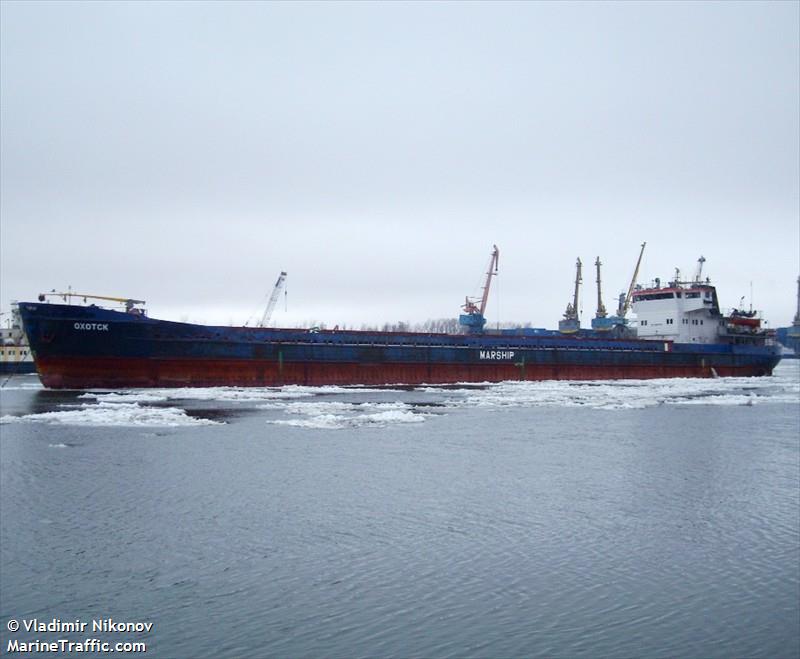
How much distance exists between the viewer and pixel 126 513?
555 inches

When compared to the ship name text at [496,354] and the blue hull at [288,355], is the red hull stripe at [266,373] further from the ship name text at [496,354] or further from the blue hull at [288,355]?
the ship name text at [496,354]

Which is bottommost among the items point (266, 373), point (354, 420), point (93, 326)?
point (354, 420)

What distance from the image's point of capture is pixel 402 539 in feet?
41.9

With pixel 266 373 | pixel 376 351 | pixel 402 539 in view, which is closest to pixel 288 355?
pixel 266 373

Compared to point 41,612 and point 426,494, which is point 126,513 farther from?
point 426,494

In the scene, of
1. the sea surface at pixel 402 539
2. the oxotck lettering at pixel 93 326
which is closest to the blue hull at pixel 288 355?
the oxotck lettering at pixel 93 326

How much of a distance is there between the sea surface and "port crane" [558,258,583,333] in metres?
37.6

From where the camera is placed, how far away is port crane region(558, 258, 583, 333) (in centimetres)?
6251

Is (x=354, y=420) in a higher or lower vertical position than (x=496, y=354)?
lower

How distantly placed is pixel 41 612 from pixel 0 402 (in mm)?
30368

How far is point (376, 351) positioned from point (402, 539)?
1250 inches

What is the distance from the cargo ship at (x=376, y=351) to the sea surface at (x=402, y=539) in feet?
43.8

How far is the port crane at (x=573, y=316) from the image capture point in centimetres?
6251

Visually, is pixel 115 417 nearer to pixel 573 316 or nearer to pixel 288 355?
pixel 288 355
